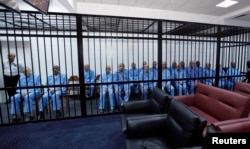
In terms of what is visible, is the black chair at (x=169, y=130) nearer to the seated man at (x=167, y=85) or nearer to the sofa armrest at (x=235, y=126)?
the sofa armrest at (x=235, y=126)

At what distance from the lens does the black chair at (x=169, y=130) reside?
1.36 meters

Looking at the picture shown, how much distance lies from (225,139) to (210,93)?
1.81 metres

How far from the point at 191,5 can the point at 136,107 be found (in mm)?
3149

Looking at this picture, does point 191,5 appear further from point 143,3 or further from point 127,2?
point 127,2

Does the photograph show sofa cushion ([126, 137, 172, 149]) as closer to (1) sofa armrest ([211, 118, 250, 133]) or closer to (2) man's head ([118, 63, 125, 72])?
(1) sofa armrest ([211, 118, 250, 133])

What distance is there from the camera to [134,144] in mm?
1583

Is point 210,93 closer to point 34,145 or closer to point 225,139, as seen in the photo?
point 225,139

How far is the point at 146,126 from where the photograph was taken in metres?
1.77

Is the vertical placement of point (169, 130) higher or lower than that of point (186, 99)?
lower

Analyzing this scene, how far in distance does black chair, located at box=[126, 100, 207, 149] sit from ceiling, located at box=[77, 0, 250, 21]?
9.49 feet

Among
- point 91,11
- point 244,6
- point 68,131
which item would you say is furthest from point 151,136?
point 244,6

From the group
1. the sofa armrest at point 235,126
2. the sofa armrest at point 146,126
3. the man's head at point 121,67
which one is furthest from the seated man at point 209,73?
the sofa armrest at point 146,126

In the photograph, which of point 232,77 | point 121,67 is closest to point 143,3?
point 121,67

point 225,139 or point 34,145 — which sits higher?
point 225,139
